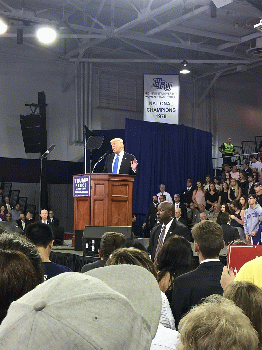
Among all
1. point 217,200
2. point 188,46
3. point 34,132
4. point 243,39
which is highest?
point 243,39

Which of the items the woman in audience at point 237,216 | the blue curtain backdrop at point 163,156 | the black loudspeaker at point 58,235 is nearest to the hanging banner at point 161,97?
the blue curtain backdrop at point 163,156

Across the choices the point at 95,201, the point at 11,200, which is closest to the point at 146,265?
the point at 95,201

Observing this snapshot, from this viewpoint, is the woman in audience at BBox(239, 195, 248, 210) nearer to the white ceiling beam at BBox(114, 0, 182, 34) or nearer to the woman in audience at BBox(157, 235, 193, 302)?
the white ceiling beam at BBox(114, 0, 182, 34)

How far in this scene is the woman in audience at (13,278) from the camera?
1206 millimetres

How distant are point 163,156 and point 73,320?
15.8 metres

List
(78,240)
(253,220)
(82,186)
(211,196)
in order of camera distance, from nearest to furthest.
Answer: (82,186) < (78,240) < (253,220) < (211,196)

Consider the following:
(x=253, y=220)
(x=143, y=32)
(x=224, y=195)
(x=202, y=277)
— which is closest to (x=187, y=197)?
(x=224, y=195)

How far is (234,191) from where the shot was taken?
43.5 feet

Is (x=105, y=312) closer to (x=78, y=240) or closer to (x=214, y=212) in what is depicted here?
(x=78, y=240)

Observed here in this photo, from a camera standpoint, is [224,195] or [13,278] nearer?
[13,278]

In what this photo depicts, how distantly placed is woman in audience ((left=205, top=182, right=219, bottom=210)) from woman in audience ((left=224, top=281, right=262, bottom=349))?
40.2 feet

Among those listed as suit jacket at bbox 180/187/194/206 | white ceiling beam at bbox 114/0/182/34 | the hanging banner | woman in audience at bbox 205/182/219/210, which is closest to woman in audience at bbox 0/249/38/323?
white ceiling beam at bbox 114/0/182/34

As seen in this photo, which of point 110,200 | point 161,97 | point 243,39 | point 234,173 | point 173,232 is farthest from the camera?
point 161,97

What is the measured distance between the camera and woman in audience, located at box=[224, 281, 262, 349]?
1534 millimetres
